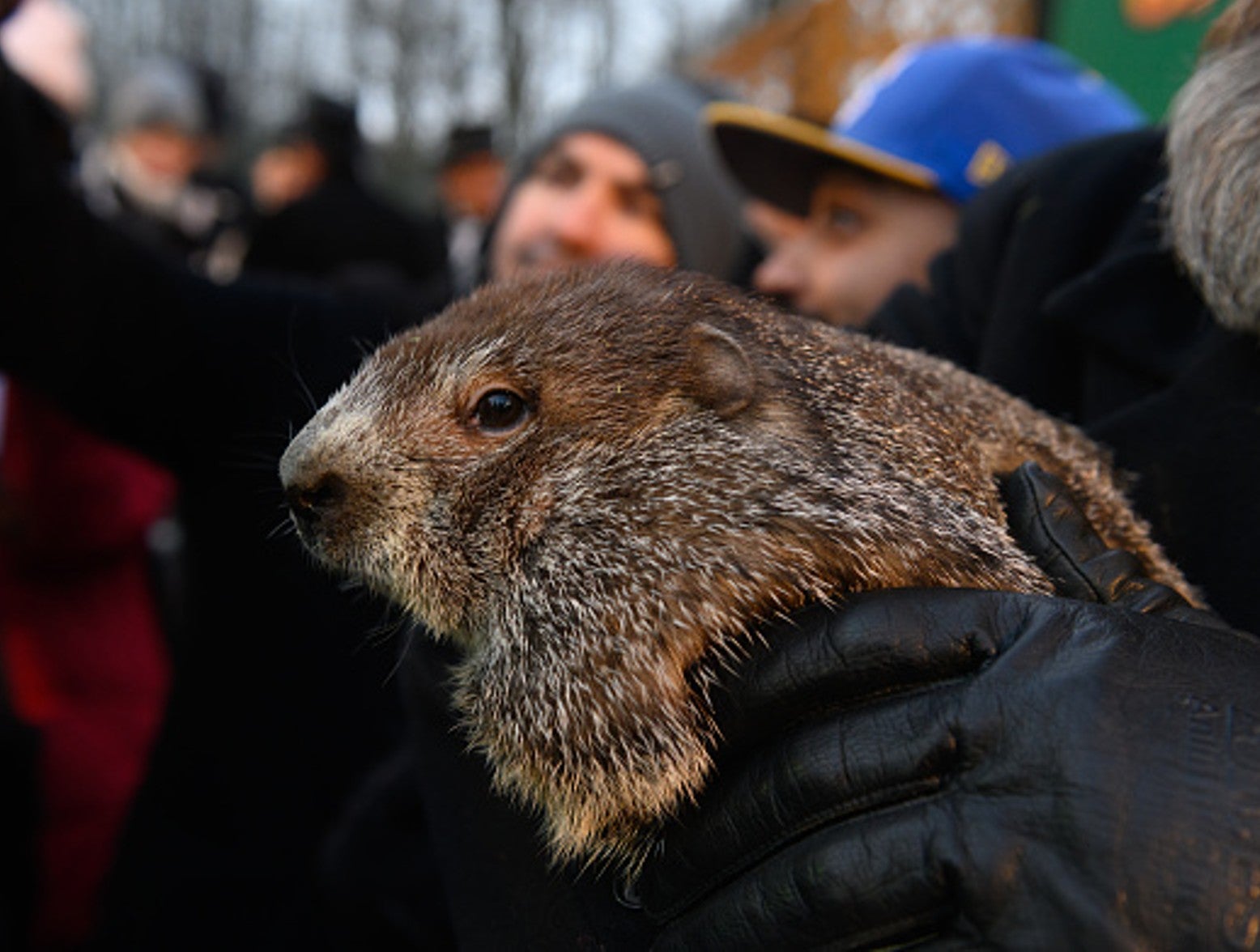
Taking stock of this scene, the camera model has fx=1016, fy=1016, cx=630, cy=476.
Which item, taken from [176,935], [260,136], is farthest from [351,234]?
[260,136]

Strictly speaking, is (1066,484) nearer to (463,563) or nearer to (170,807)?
(463,563)

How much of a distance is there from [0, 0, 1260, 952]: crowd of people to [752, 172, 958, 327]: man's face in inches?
0.6

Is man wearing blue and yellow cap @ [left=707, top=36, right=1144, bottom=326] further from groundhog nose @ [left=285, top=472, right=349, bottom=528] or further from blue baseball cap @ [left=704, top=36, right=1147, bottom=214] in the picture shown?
groundhog nose @ [left=285, top=472, right=349, bottom=528]

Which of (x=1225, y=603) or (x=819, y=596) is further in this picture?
(x=1225, y=603)

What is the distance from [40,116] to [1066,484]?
2898 millimetres

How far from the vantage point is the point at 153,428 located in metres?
3.22

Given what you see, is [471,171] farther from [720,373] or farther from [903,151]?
[720,373]

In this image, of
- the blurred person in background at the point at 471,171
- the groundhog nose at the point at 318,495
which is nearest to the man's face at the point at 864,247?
the groundhog nose at the point at 318,495

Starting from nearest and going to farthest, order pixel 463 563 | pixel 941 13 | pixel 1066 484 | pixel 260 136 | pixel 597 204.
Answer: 1. pixel 463 563
2. pixel 1066 484
3. pixel 597 204
4. pixel 941 13
5. pixel 260 136

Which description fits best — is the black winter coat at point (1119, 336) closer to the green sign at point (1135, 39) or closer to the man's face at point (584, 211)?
the man's face at point (584, 211)

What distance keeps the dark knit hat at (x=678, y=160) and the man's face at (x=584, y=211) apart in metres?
0.05

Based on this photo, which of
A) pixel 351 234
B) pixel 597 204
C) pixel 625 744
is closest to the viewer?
pixel 625 744

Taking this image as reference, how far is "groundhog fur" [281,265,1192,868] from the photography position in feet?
4.34

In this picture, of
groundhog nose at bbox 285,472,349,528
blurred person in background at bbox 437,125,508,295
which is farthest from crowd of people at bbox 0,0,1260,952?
blurred person in background at bbox 437,125,508,295
